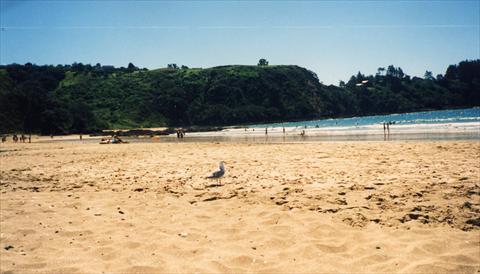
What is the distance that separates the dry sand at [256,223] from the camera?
4836mm

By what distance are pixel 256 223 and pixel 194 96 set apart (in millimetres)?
132884

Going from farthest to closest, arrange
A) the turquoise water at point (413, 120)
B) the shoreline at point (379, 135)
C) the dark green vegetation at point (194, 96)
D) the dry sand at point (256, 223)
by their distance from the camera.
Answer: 1. the dark green vegetation at point (194, 96)
2. the turquoise water at point (413, 120)
3. the shoreline at point (379, 135)
4. the dry sand at point (256, 223)

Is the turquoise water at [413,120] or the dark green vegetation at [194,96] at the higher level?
the dark green vegetation at [194,96]

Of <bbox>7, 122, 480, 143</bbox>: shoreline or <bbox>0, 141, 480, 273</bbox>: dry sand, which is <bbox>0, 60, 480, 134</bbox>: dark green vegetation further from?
<bbox>0, 141, 480, 273</bbox>: dry sand

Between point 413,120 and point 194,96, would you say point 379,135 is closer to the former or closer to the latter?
point 413,120

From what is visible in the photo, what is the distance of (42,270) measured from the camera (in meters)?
4.60

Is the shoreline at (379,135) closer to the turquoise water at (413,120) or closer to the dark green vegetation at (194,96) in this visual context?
the turquoise water at (413,120)

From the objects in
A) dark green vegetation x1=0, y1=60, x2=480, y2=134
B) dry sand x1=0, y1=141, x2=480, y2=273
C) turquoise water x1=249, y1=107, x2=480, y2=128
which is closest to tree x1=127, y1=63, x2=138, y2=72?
dark green vegetation x1=0, y1=60, x2=480, y2=134

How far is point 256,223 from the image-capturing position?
6.45 metres

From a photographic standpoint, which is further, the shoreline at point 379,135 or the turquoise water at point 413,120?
the turquoise water at point 413,120

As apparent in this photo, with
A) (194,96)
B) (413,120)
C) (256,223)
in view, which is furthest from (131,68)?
(256,223)

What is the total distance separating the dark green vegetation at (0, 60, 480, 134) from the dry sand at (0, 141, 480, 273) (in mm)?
82434

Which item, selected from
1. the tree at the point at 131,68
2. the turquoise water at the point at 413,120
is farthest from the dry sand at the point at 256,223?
the tree at the point at 131,68

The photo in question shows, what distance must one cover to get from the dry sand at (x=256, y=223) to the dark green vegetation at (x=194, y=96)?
82.4 metres
